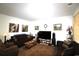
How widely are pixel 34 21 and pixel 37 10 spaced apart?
7.6 inches

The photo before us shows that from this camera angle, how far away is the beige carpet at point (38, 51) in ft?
7.40

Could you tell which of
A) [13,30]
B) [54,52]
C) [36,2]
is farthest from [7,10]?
[54,52]

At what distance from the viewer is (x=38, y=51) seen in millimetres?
2260

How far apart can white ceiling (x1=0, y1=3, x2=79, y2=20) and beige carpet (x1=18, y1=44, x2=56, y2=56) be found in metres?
0.51

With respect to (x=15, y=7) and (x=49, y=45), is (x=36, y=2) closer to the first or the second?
(x=15, y=7)

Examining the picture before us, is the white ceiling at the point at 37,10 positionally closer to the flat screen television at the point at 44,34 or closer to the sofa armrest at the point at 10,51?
the flat screen television at the point at 44,34

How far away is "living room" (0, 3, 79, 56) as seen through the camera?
7.44ft

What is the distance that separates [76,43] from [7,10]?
4.21 feet

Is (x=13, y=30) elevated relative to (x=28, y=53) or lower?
elevated

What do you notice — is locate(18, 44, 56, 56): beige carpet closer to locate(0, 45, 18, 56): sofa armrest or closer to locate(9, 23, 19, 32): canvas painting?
locate(0, 45, 18, 56): sofa armrest

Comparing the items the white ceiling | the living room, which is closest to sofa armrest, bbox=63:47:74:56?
the living room

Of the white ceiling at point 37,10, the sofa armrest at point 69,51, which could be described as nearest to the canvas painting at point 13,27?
the white ceiling at point 37,10

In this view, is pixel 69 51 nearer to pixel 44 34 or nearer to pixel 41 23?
pixel 44 34

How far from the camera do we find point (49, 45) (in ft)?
7.56
